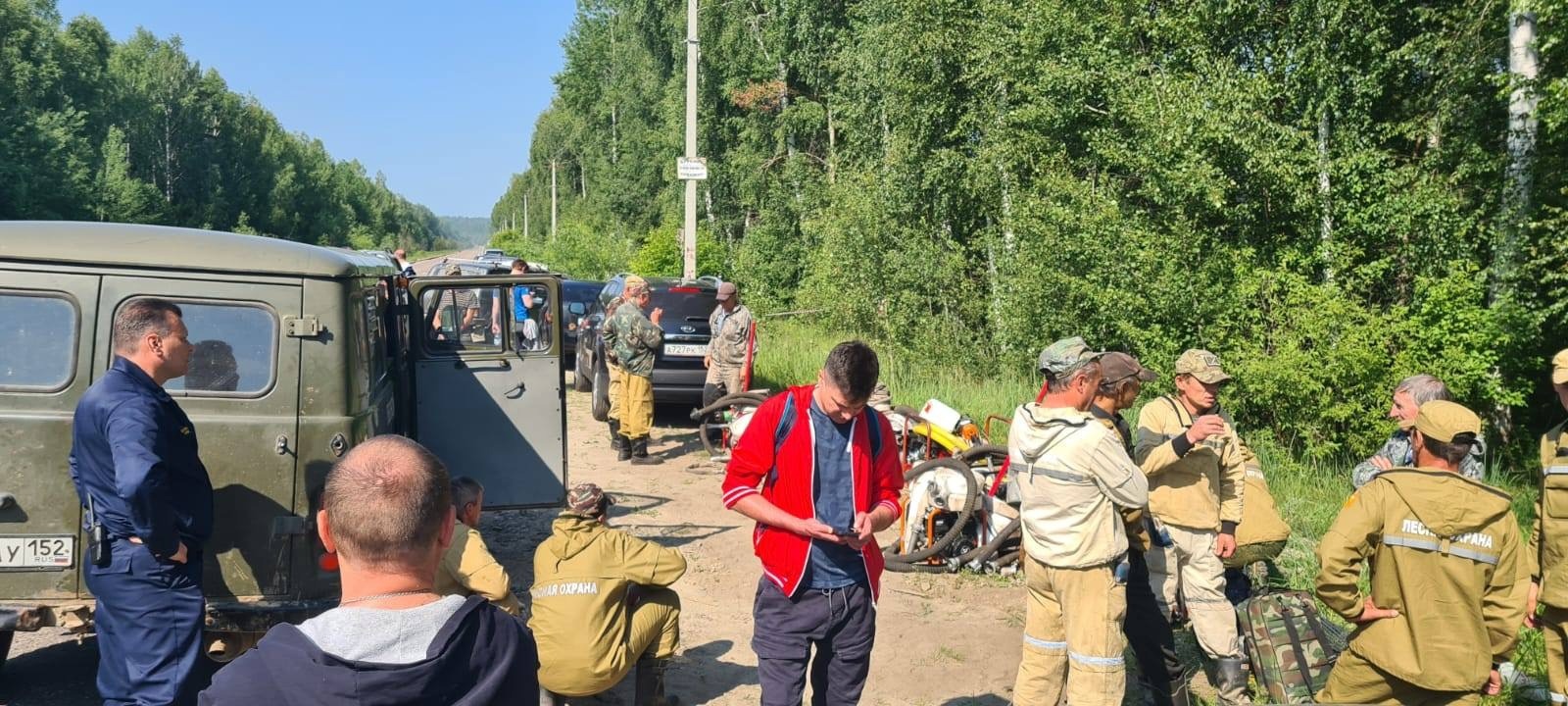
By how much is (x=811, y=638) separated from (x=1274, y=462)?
26.1 feet

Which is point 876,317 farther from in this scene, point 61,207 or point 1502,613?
point 61,207

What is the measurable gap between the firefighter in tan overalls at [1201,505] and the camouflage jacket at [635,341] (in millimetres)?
6306

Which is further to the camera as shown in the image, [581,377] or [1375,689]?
[581,377]

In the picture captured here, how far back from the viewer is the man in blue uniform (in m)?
3.69

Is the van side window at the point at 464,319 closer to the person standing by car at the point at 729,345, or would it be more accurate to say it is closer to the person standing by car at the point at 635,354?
the person standing by car at the point at 635,354

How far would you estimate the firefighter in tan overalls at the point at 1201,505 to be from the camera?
4930mm

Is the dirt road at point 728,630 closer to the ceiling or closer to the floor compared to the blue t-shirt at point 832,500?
closer to the floor

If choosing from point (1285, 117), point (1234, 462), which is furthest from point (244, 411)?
point (1285, 117)

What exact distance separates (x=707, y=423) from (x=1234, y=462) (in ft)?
21.9

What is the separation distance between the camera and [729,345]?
11.1 meters

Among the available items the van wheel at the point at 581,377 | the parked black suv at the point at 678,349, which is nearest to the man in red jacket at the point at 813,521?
the parked black suv at the point at 678,349

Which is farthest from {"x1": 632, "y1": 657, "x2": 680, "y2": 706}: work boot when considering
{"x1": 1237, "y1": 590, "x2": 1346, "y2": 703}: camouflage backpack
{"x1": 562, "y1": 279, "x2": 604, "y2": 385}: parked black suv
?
{"x1": 562, "y1": 279, "x2": 604, "y2": 385}: parked black suv

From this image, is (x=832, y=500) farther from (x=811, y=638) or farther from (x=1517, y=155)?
(x=1517, y=155)

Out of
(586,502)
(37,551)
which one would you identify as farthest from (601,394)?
(37,551)
